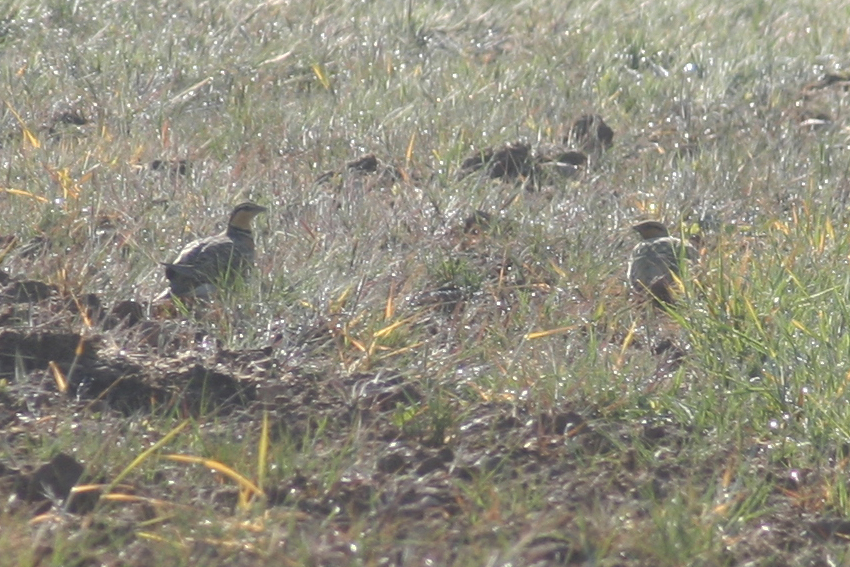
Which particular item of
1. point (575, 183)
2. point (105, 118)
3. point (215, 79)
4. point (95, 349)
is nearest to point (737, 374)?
point (95, 349)

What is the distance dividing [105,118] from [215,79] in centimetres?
104

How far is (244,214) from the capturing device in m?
5.78

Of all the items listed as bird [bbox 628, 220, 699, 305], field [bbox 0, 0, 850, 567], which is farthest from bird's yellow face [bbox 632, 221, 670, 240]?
field [bbox 0, 0, 850, 567]

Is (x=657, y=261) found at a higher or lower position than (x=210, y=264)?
lower

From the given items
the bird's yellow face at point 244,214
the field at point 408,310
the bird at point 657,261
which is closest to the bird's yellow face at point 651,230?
the bird at point 657,261

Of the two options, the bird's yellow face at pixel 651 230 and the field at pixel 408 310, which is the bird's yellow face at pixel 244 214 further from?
the bird's yellow face at pixel 651 230

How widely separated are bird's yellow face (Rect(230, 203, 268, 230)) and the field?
0.46ft

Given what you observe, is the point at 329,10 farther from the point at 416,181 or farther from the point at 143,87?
the point at 416,181

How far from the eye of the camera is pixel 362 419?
13.6 feet

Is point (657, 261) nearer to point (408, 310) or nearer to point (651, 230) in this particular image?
point (651, 230)

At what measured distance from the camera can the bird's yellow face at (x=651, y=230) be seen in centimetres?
613

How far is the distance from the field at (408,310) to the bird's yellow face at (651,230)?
13 centimetres

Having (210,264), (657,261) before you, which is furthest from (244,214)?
(657,261)

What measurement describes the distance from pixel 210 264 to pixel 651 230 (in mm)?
2018
